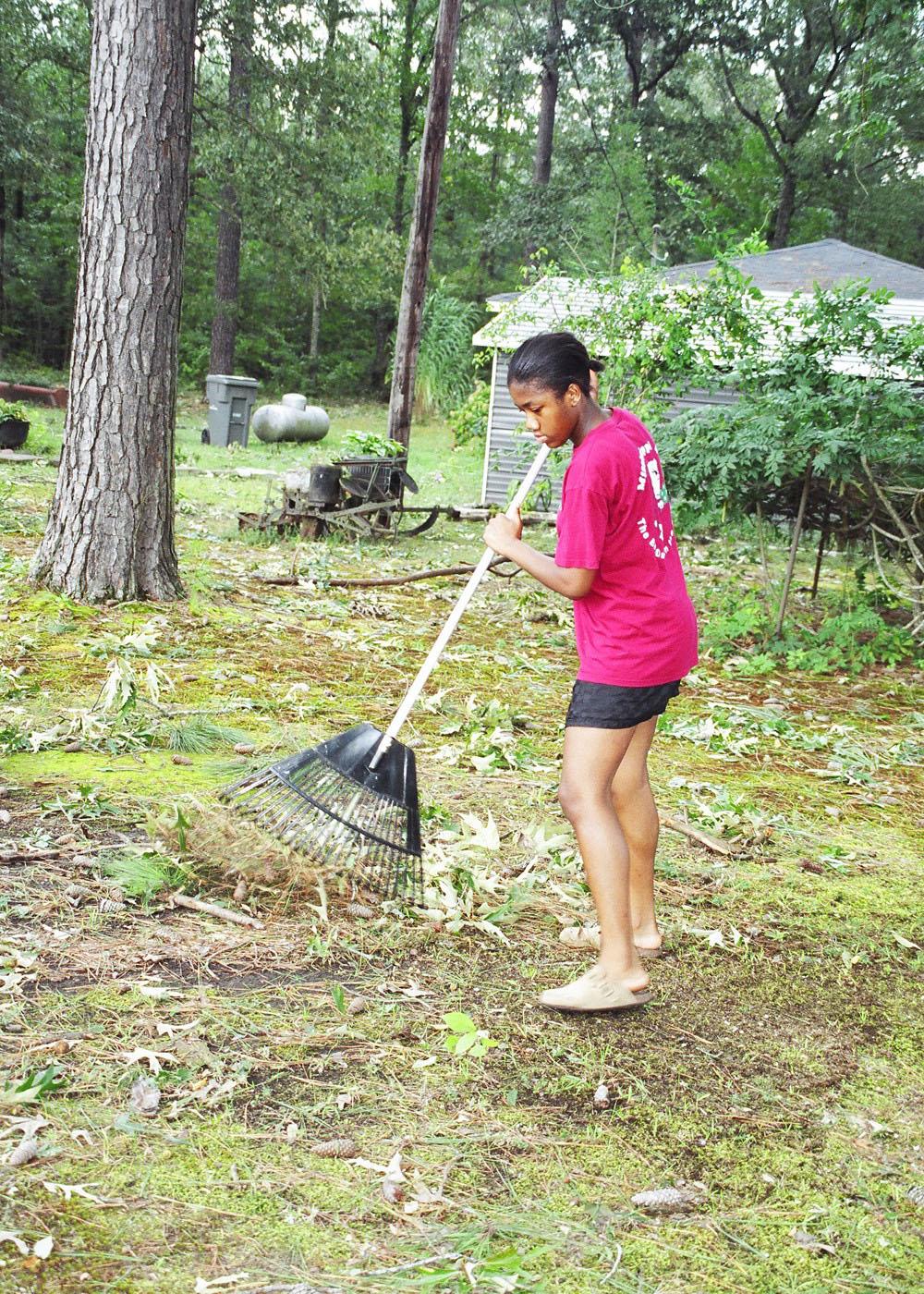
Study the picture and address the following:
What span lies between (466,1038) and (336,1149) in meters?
0.57

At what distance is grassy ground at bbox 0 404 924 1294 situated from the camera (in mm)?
2205

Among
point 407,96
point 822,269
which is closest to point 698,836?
point 822,269

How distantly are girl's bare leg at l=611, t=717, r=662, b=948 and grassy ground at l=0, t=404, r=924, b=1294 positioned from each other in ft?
0.57

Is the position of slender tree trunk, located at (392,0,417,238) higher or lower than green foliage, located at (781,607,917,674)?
higher

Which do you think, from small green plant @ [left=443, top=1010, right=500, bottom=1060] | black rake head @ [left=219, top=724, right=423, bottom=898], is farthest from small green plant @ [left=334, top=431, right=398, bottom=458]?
small green plant @ [left=443, top=1010, right=500, bottom=1060]

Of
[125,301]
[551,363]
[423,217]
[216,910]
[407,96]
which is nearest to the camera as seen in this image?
[551,363]

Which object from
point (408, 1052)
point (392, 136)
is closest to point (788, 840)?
point (408, 1052)

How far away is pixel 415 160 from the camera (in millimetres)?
35375

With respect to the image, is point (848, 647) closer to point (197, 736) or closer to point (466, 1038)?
point (197, 736)

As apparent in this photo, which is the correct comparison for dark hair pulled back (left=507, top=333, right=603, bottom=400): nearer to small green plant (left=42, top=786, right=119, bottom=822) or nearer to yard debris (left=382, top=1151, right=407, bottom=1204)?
yard debris (left=382, top=1151, right=407, bottom=1204)

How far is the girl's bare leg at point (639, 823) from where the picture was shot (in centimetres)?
328

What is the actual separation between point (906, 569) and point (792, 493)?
976mm

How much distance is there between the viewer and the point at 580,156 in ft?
114

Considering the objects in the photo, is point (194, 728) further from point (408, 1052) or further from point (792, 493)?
point (792, 493)
